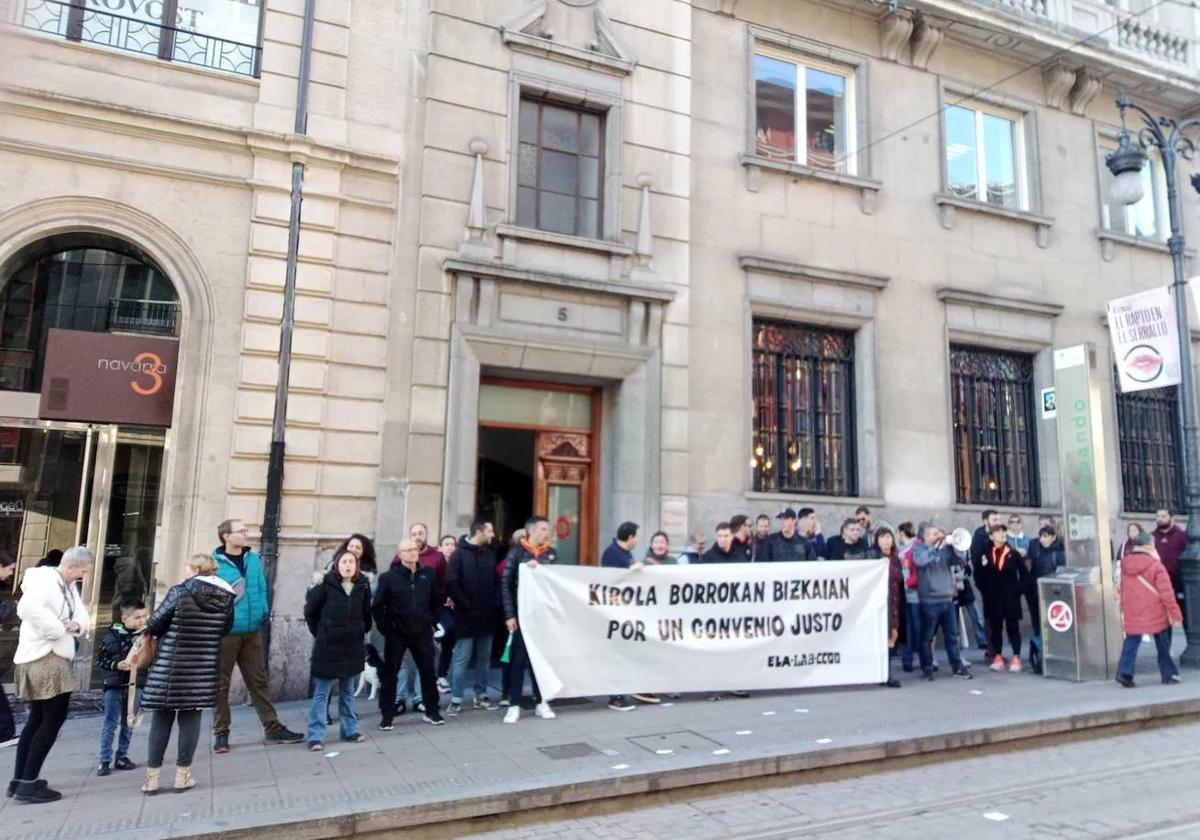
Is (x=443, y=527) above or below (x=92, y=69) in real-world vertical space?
below

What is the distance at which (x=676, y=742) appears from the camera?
24.5 feet

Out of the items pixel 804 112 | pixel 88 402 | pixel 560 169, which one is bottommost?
pixel 88 402

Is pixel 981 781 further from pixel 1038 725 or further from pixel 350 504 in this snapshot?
pixel 350 504

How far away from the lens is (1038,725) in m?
8.01

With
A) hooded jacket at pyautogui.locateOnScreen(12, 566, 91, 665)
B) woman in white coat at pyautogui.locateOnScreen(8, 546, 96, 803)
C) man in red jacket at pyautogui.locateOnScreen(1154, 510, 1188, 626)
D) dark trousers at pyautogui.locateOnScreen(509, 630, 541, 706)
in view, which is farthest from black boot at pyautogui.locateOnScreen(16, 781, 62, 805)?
man in red jacket at pyautogui.locateOnScreen(1154, 510, 1188, 626)

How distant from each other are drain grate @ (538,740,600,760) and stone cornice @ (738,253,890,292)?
26.1ft

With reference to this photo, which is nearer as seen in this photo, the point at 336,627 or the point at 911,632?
the point at 336,627

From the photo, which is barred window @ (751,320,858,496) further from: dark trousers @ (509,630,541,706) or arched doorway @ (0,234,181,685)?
arched doorway @ (0,234,181,685)

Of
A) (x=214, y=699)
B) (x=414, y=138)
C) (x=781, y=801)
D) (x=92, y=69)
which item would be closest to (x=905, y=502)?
(x=781, y=801)

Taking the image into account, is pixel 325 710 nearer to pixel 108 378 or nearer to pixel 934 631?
pixel 108 378

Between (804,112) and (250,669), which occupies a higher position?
(804,112)

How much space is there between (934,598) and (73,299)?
10.9 meters

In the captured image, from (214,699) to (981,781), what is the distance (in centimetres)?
590

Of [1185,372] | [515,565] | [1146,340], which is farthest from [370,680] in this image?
[1146,340]
